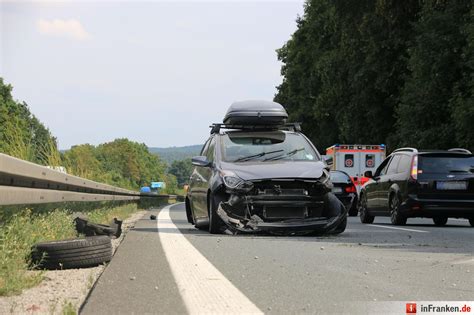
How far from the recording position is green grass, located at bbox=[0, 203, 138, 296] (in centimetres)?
538

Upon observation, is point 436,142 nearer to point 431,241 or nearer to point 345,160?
point 345,160

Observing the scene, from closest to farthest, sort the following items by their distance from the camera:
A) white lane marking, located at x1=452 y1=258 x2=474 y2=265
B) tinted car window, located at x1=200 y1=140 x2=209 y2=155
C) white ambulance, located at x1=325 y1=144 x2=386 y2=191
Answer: white lane marking, located at x1=452 y1=258 x2=474 y2=265 → tinted car window, located at x1=200 y1=140 x2=209 y2=155 → white ambulance, located at x1=325 y1=144 x2=386 y2=191

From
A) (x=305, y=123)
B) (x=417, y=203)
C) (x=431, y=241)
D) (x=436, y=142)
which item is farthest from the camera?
(x=305, y=123)

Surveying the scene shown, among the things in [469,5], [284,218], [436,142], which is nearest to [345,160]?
[436,142]

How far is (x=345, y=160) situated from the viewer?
3244cm

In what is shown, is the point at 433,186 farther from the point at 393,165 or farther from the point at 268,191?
the point at 268,191

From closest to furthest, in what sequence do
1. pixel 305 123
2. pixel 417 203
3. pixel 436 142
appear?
1. pixel 417 203
2. pixel 436 142
3. pixel 305 123

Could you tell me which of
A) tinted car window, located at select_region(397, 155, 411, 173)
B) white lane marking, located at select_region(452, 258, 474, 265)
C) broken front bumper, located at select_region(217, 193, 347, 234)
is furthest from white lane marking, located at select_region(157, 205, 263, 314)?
tinted car window, located at select_region(397, 155, 411, 173)

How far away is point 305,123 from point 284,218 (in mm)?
45947

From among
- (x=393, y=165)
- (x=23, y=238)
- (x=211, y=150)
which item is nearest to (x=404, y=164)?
(x=393, y=165)

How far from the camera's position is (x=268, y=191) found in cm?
1076

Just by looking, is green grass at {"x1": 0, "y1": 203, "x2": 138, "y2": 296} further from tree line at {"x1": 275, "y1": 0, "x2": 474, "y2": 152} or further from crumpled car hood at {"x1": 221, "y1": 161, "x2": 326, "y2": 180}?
tree line at {"x1": 275, "y1": 0, "x2": 474, "y2": 152}

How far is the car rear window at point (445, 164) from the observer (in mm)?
15688

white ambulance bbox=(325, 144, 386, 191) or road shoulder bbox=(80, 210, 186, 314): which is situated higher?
white ambulance bbox=(325, 144, 386, 191)
